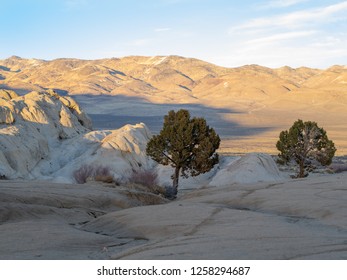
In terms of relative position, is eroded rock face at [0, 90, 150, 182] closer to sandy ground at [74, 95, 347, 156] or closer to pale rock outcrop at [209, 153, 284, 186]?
pale rock outcrop at [209, 153, 284, 186]

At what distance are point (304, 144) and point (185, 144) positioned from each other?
9.19m

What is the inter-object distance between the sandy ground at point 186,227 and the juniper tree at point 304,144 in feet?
50.1

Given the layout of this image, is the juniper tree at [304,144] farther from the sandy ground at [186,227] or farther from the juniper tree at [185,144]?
the sandy ground at [186,227]

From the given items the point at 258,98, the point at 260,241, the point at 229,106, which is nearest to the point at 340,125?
the point at 229,106

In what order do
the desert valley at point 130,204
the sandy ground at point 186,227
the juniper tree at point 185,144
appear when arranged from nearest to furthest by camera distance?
the sandy ground at point 186,227 → the desert valley at point 130,204 → the juniper tree at point 185,144

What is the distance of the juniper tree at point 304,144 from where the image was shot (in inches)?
1331

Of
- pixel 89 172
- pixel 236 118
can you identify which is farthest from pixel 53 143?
pixel 236 118

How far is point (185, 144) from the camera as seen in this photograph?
31.5 meters

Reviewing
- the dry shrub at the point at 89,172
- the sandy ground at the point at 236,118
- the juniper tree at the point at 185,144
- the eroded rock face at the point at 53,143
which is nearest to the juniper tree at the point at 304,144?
the juniper tree at the point at 185,144

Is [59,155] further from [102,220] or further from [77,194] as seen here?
[102,220]

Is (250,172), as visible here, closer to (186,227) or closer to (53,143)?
(53,143)

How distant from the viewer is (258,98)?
19375 centimetres

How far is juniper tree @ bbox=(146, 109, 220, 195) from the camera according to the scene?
3123 centimetres

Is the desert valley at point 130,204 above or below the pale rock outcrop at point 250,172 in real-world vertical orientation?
above
